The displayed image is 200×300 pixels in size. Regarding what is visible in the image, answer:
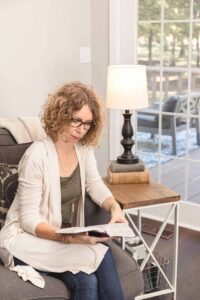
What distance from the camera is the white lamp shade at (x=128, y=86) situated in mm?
2332

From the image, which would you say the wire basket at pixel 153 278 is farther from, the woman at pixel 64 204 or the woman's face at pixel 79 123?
the woman's face at pixel 79 123

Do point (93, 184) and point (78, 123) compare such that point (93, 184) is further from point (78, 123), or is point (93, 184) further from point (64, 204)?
point (78, 123)

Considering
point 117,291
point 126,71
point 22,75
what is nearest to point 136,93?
point 126,71

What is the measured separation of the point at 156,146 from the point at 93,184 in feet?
4.29

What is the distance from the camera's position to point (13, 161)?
6.59 ft

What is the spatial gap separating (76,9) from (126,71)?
3.58 ft

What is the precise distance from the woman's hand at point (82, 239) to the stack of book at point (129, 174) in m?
0.67

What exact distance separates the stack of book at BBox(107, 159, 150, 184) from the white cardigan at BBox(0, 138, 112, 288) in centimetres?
53

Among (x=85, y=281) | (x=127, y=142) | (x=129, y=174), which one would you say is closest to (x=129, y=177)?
(x=129, y=174)

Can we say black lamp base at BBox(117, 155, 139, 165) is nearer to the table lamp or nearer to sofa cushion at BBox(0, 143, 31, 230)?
the table lamp

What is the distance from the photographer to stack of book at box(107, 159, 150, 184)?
238cm

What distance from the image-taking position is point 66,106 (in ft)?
6.09

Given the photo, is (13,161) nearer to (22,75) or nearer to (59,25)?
(22,75)

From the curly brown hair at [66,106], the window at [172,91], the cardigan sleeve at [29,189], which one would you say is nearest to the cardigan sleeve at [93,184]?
the curly brown hair at [66,106]
